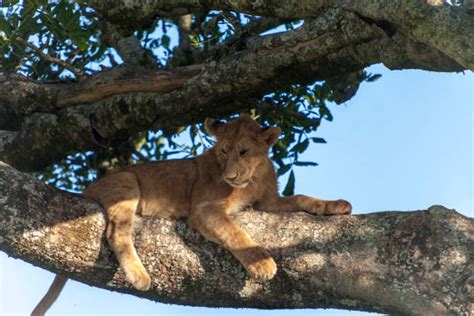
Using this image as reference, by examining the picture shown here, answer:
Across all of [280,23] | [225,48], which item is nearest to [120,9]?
[225,48]

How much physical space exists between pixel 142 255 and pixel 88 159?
3555 millimetres

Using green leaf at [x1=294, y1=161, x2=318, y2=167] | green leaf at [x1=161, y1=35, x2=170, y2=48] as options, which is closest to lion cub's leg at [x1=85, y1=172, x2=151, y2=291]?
green leaf at [x1=294, y1=161, x2=318, y2=167]

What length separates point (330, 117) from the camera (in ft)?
22.8

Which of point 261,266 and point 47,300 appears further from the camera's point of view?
point 47,300

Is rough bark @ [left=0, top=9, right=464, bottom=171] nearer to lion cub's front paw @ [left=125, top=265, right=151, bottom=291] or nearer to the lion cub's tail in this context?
the lion cub's tail

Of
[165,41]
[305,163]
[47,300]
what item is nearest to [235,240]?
[47,300]

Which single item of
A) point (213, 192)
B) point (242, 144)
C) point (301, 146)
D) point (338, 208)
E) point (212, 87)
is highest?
point (212, 87)

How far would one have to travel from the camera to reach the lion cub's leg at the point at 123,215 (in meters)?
4.73

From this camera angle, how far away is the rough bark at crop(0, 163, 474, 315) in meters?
4.43

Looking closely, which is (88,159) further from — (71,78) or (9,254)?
(9,254)

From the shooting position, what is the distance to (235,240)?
4953 millimetres

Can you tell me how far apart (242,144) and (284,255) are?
150 centimetres

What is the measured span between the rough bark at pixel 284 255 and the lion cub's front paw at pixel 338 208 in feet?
0.88

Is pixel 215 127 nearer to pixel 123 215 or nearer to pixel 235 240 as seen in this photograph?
pixel 123 215
